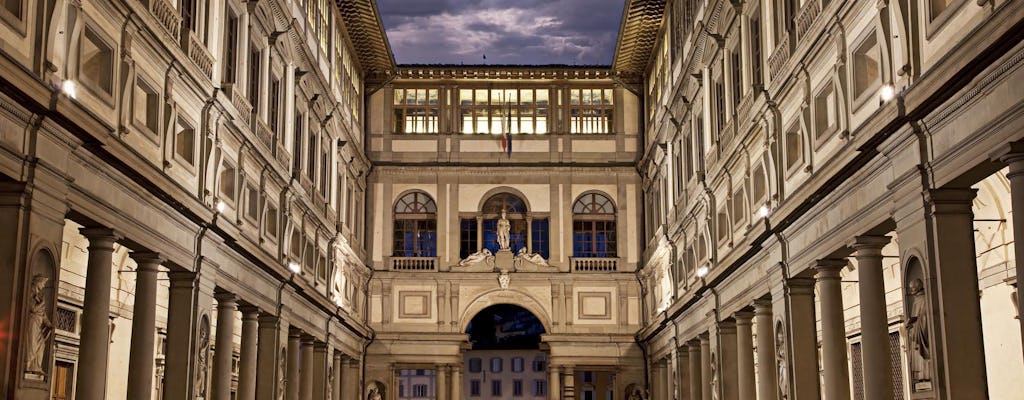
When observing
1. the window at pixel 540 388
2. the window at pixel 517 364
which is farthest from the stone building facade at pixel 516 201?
the window at pixel 540 388

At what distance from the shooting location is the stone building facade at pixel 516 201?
63.9 ft

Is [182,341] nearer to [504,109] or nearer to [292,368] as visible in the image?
[292,368]

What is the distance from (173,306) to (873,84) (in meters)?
16.6

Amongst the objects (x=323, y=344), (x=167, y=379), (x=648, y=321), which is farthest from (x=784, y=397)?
(x=648, y=321)

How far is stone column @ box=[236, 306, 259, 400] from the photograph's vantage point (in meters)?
35.3

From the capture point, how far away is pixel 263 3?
36250 millimetres

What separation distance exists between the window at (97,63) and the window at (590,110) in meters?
39.2

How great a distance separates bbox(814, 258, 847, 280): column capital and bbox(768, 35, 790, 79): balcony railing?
5.28 metres

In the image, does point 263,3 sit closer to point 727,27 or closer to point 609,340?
point 727,27

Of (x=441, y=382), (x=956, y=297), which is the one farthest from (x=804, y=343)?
(x=441, y=382)

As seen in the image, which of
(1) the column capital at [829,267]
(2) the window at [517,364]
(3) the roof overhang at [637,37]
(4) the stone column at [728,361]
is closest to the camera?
(1) the column capital at [829,267]

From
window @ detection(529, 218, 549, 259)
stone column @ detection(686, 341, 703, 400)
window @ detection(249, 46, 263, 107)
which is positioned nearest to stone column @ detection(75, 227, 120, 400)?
window @ detection(249, 46, 263, 107)

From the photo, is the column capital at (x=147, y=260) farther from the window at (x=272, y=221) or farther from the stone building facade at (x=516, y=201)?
the window at (x=272, y=221)

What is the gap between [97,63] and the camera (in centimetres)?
2373
